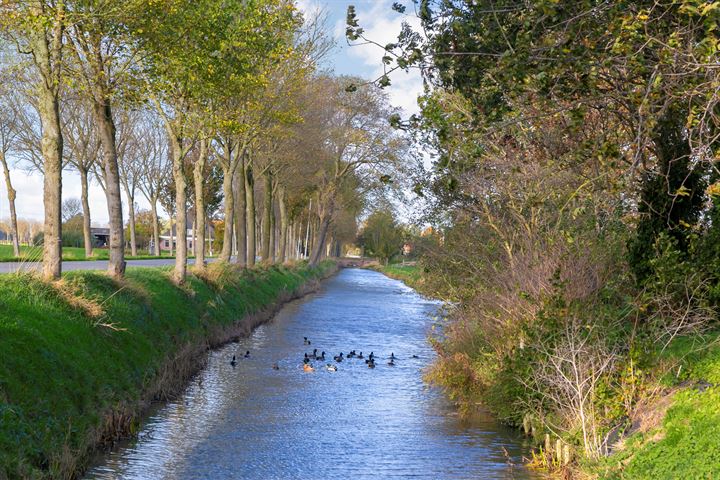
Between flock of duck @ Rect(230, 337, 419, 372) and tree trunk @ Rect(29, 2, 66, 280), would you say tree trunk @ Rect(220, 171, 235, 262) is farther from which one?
tree trunk @ Rect(29, 2, 66, 280)

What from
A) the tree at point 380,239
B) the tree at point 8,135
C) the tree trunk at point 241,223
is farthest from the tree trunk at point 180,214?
the tree at point 380,239

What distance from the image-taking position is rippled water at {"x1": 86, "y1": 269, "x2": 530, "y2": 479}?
513 inches

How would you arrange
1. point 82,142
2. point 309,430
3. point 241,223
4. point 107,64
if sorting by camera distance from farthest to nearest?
point 82,142, point 241,223, point 107,64, point 309,430

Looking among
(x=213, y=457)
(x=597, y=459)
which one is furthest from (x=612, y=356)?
(x=213, y=457)

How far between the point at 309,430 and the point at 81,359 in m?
4.55

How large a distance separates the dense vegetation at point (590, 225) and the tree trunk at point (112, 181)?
8358mm

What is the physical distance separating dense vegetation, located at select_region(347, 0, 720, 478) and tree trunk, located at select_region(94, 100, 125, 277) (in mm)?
8358

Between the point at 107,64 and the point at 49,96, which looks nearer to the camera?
the point at 49,96

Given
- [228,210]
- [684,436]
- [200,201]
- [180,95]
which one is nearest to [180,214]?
[200,201]

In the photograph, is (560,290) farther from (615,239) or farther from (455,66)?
(455,66)

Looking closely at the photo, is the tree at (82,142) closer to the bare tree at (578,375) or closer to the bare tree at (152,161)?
the bare tree at (152,161)

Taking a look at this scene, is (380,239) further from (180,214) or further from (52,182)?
(52,182)

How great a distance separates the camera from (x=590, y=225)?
1758 cm

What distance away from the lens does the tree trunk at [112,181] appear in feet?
66.1
